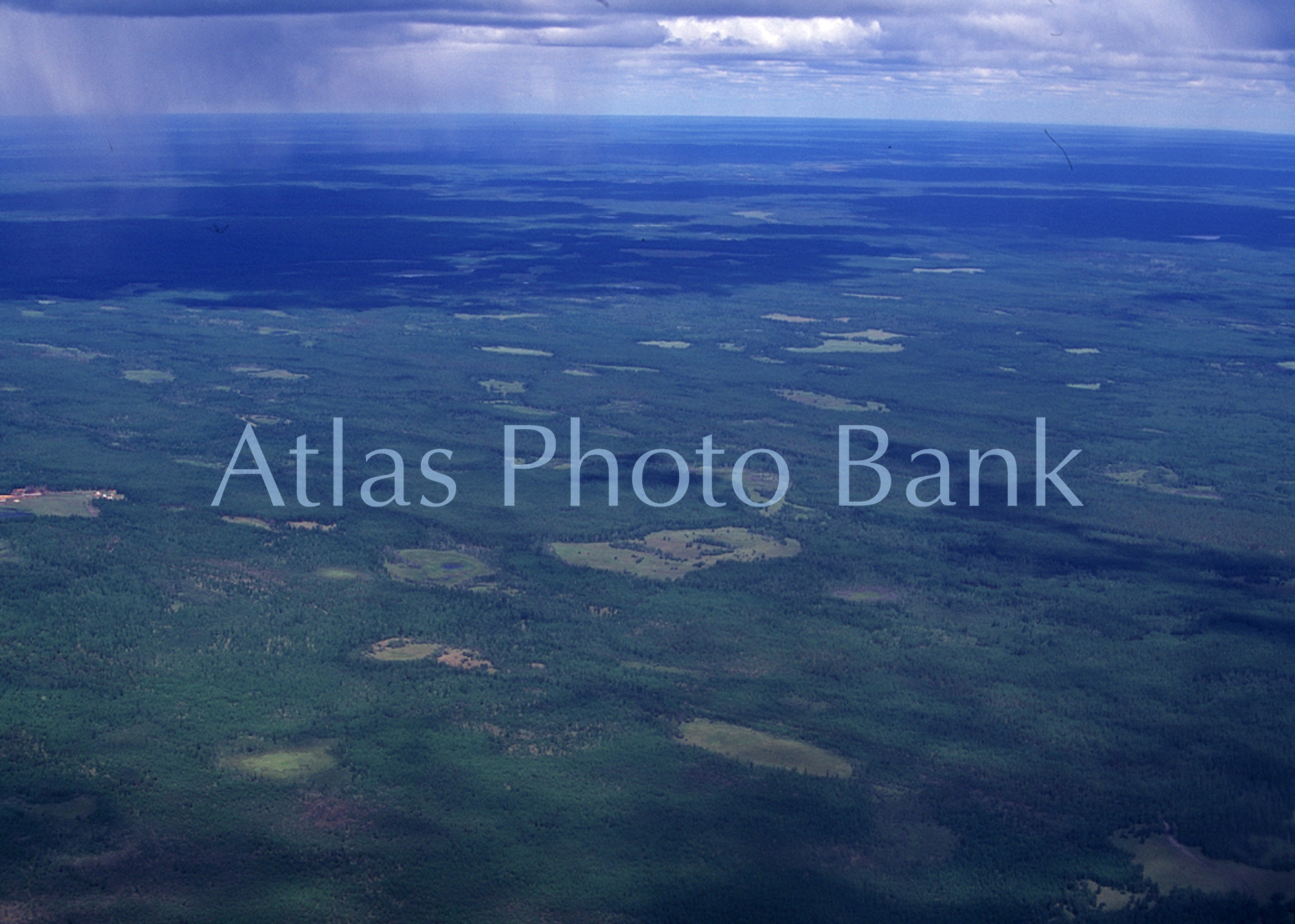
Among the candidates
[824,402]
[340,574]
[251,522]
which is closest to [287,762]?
[340,574]

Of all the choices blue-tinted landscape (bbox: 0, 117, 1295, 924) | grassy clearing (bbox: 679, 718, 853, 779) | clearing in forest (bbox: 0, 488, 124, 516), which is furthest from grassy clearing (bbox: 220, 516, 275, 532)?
grassy clearing (bbox: 679, 718, 853, 779)

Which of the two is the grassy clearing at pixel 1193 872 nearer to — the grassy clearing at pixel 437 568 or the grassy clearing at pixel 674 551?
the grassy clearing at pixel 674 551

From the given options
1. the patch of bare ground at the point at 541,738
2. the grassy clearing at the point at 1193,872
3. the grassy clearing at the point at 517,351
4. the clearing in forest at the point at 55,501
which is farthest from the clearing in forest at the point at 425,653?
the grassy clearing at the point at 517,351

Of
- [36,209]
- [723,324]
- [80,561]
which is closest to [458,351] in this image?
[723,324]

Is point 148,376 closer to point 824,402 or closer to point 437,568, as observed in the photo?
point 824,402

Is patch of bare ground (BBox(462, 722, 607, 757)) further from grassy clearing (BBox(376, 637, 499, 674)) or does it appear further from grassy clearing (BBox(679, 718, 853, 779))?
grassy clearing (BBox(376, 637, 499, 674))

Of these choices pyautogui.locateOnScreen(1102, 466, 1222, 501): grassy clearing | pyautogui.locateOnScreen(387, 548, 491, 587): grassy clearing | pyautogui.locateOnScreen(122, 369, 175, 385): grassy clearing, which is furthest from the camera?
pyautogui.locateOnScreen(122, 369, 175, 385): grassy clearing
